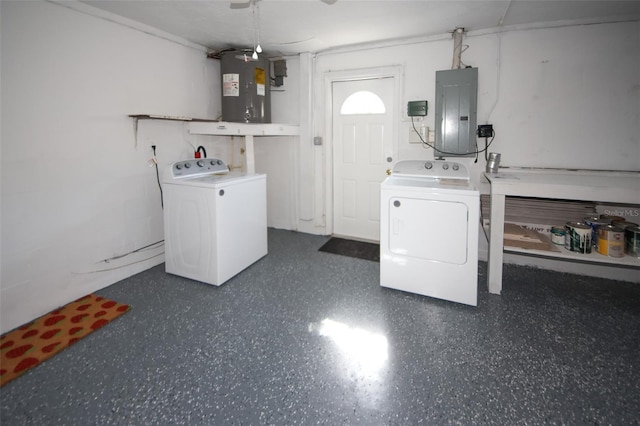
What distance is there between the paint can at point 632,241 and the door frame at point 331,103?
6.66 feet

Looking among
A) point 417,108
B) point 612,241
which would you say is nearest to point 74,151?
point 417,108

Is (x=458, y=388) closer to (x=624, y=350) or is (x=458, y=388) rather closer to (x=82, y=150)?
(x=624, y=350)

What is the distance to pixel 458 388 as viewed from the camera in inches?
63.0

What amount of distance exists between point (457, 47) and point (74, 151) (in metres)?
3.46

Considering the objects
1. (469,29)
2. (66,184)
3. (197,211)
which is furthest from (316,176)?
(66,184)

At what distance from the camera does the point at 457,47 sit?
10.1ft

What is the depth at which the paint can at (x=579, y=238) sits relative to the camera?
92.0 inches

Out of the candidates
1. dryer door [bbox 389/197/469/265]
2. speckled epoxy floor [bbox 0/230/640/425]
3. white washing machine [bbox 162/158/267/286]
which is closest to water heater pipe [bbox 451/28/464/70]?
dryer door [bbox 389/197/469/265]

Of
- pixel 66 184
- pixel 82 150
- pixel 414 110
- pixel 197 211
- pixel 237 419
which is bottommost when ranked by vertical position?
pixel 237 419

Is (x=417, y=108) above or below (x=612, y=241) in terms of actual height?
above

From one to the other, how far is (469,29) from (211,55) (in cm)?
273

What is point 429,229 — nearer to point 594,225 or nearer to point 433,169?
point 433,169

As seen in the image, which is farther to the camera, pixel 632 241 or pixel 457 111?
pixel 457 111

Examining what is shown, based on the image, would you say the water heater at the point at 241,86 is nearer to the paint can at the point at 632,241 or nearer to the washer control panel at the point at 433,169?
the washer control panel at the point at 433,169
